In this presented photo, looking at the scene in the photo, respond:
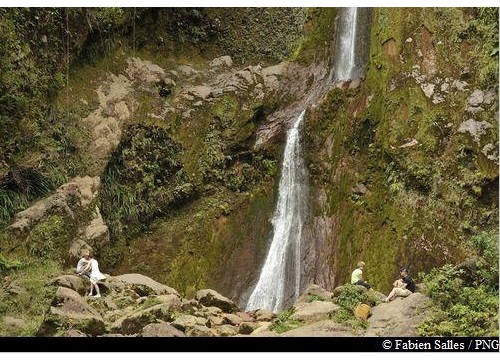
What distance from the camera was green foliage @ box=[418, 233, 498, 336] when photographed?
955 cm

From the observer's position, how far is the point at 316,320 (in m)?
10.7

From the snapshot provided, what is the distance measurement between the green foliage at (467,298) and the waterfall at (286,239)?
510cm

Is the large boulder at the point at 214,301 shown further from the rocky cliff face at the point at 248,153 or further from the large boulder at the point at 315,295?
the rocky cliff face at the point at 248,153

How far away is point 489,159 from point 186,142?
8.66 m

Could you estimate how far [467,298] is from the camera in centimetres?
1023

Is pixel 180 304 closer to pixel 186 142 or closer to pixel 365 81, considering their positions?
pixel 186 142

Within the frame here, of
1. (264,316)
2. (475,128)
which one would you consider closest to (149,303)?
(264,316)

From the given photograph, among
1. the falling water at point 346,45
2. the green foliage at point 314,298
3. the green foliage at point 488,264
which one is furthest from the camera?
the falling water at point 346,45

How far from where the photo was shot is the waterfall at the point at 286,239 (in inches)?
607

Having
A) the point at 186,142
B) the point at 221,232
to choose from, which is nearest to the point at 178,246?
the point at 221,232

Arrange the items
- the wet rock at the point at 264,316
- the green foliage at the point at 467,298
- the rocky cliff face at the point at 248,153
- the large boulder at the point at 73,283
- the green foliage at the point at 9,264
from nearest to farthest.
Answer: the green foliage at the point at 467,298, the large boulder at the point at 73,283, the green foliage at the point at 9,264, the wet rock at the point at 264,316, the rocky cliff face at the point at 248,153

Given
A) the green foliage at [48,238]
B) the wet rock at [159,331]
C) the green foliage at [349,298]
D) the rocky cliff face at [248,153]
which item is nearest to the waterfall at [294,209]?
the rocky cliff face at [248,153]

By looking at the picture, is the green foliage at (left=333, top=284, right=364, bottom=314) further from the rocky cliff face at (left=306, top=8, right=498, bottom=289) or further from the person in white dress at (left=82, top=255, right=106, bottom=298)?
the person in white dress at (left=82, top=255, right=106, bottom=298)

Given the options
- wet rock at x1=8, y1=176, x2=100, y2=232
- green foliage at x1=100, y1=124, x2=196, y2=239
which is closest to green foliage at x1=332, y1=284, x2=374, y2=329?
wet rock at x1=8, y1=176, x2=100, y2=232
